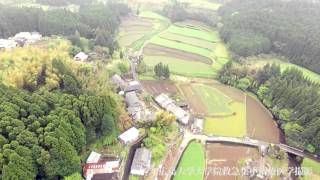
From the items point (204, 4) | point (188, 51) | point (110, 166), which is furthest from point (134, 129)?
point (204, 4)

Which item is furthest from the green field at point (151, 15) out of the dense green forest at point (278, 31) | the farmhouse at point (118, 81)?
the farmhouse at point (118, 81)

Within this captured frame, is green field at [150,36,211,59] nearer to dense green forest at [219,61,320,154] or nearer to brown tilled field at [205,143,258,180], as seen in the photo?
dense green forest at [219,61,320,154]

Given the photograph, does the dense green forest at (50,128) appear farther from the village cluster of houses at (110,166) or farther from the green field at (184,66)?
the green field at (184,66)

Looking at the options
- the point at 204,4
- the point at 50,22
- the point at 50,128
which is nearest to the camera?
the point at 50,128

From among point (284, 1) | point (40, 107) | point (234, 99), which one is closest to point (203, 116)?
point (234, 99)

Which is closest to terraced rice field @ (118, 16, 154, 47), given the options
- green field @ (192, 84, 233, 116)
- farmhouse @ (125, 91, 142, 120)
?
green field @ (192, 84, 233, 116)

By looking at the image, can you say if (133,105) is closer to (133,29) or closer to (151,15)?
(133,29)

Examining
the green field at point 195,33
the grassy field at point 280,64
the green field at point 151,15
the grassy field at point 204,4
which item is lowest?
the grassy field at point 280,64
